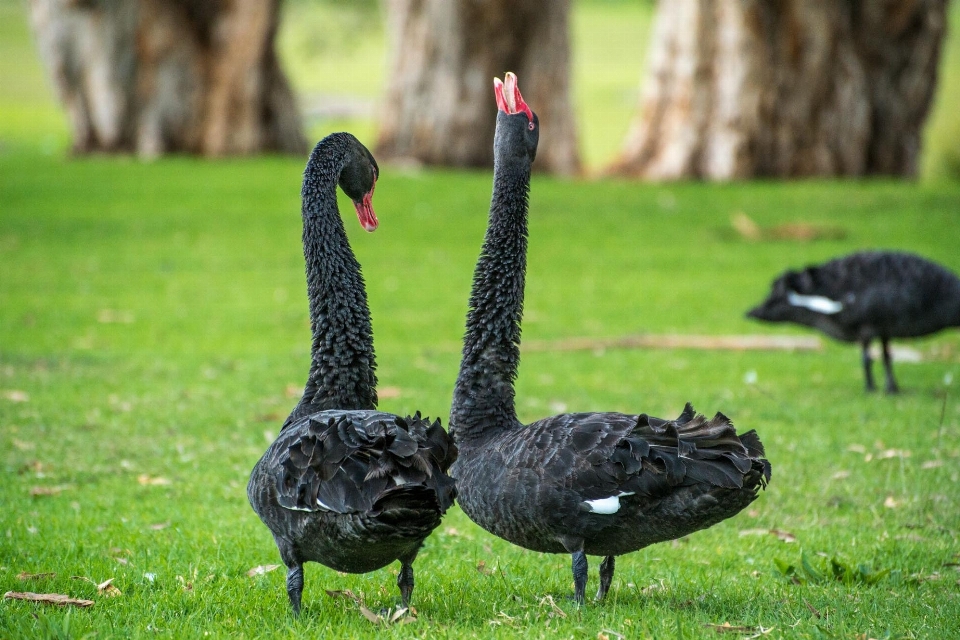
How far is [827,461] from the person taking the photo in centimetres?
801

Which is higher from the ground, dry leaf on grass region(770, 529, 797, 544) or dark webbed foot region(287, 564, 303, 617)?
dark webbed foot region(287, 564, 303, 617)

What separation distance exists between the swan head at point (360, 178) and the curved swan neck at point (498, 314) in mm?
603

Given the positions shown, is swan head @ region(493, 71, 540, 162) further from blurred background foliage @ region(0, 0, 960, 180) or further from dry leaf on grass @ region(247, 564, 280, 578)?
blurred background foliage @ region(0, 0, 960, 180)

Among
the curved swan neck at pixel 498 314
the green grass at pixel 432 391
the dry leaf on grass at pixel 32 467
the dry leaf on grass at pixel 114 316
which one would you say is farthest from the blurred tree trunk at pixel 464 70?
the curved swan neck at pixel 498 314

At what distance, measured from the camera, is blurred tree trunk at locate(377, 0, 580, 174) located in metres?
24.1

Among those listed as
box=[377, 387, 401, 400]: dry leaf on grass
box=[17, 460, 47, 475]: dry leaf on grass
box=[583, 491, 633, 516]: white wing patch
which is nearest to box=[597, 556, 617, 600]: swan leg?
box=[583, 491, 633, 516]: white wing patch

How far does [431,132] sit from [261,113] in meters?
5.13

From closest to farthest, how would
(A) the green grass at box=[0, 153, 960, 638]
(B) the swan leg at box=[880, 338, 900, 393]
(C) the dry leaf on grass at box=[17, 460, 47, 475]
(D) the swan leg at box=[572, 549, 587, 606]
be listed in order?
1. (D) the swan leg at box=[572, 549, 587, 606]
2. (A) the green grass at box=[0, 153, 960, 638]
3. (C) the dry leaf on grass at box=[17, 460, 47, 475]
4. (B) the swan leg at box=[880, 338, 900, 393]

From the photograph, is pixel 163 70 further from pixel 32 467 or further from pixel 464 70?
pixel 32 467

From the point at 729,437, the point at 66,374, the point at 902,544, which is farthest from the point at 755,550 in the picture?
the point at 66,374

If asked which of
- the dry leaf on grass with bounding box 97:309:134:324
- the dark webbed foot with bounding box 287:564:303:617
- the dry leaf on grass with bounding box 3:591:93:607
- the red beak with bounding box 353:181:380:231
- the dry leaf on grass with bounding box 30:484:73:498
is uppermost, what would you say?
the red beak with bounding box 353:181:380:231

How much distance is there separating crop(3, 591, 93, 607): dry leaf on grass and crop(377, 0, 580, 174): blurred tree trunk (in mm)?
20211

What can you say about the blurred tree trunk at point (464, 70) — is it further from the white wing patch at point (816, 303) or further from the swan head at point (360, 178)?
the swan head at point (360, 178)

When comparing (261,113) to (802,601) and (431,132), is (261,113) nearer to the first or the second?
(431,132)
